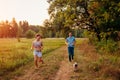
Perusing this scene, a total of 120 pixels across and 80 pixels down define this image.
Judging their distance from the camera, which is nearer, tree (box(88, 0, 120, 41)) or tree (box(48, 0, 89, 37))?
tree (box(88, 0, 120, 41))

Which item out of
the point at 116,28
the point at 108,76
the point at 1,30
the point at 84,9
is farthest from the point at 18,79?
the point at 1,30

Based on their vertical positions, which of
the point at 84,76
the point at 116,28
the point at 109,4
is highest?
the point at 109,4

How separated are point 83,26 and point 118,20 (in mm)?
20566

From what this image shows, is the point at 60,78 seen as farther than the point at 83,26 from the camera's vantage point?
No

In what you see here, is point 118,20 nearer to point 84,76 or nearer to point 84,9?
point 84,76

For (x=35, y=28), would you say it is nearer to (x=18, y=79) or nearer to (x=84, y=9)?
(x=84, y=9)

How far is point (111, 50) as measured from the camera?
85.2ft

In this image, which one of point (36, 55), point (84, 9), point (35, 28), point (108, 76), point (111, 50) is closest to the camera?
point (108, 76)

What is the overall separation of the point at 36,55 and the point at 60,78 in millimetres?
5099

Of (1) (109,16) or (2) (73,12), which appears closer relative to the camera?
(1) (109,16)

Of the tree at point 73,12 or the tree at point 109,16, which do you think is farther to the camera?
the tree at point 73,12

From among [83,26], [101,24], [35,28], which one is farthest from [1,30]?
[101,24]

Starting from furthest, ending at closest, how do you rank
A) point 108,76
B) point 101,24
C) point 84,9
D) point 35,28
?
point 35,28, point 84,9, point 101,24, point 108,76

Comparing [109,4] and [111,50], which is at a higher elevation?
[109,4]
